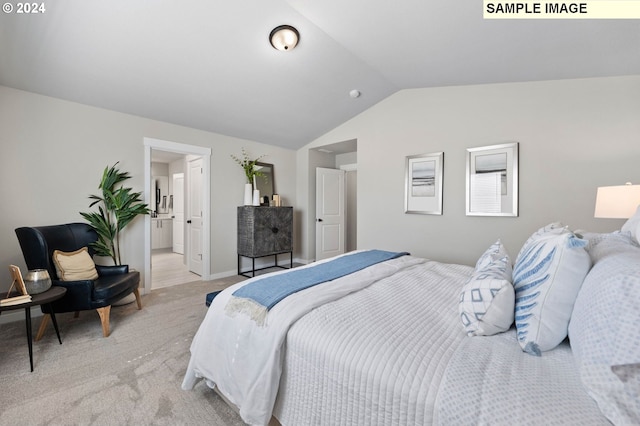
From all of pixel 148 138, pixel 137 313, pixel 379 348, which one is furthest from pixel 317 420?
pixel 148 138

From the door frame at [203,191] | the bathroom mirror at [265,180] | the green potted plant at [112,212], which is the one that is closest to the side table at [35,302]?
the green potted plant at [112,212]

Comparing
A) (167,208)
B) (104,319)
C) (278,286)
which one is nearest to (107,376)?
(104,319)

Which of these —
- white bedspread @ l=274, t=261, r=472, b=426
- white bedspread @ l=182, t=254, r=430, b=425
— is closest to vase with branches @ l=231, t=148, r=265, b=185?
white bedspread @ l=182, t=254, r=430, b=425

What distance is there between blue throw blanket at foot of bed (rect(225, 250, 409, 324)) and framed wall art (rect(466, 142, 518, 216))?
1.89 m

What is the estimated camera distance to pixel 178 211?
6.75m

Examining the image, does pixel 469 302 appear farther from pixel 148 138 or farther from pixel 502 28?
pixel 148 138

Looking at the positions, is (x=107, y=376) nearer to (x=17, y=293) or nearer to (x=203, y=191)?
(x=17, y=293)

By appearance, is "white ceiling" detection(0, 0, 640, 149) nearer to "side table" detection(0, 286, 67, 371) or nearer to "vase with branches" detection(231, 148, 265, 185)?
"vase with branches" detection(231, 148, 265, 185)

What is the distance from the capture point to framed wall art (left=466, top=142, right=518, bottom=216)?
3002 millimetres

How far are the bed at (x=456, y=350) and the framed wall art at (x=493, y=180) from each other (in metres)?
1.89

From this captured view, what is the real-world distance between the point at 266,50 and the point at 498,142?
2.72 m

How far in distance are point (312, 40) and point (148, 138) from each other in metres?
2.40

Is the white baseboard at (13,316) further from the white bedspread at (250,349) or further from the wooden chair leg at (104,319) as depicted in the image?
the white bedspread at (250,349)

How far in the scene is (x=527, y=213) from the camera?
2.95 m
